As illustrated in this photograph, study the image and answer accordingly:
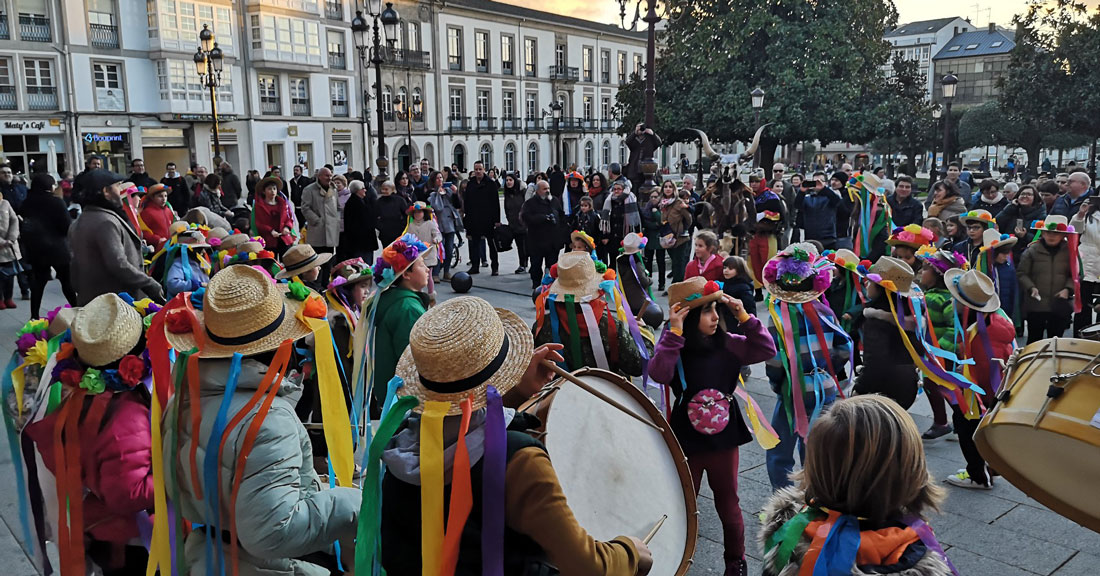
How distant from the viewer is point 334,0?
44.9 meters

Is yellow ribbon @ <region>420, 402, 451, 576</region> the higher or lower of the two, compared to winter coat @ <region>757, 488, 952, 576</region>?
higher

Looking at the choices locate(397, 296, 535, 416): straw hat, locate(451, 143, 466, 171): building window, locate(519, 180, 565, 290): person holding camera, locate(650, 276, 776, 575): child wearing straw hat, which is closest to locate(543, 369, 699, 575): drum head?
locate(397, 296, 535, 416): straw hat

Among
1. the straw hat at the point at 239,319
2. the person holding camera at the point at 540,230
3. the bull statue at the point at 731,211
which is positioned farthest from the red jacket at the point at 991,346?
the person holding camera at the point at 540,230

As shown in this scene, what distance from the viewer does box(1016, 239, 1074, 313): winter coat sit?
7.56m

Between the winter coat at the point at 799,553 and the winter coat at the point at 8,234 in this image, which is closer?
the winter coat at the point at 799,553

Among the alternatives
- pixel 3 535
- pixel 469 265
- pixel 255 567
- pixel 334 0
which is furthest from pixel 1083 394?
pixel 334 0

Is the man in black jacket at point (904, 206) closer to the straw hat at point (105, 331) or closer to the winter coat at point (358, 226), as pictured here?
the winter coat at point (358, 226)

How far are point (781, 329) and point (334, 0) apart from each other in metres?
45.8

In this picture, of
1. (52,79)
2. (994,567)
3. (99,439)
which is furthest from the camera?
(52,79)

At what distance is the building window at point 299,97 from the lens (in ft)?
142

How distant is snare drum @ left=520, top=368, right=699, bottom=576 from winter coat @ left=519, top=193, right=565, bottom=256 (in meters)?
9.16

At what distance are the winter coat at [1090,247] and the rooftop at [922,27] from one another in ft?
287

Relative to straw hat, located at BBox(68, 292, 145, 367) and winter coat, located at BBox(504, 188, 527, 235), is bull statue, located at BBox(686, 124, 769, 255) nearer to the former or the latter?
winter coat, located at BBox(504, 188, 527, 235)

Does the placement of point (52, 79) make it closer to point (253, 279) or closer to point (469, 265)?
point (469, 265)
